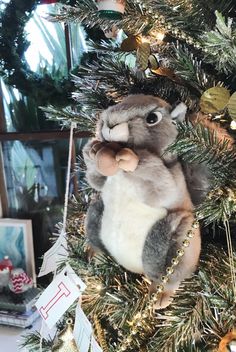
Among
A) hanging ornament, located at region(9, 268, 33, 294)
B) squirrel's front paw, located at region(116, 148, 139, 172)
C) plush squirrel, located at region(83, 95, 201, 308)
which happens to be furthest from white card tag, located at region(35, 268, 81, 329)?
hanging ornament, located at region(9, 268, 33, 294)

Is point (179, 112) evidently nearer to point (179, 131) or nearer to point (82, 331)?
point (179, 131)

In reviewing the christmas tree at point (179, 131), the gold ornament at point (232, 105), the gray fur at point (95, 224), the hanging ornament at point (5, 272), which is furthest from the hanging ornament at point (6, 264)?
the gold ornament at point (232, 105)

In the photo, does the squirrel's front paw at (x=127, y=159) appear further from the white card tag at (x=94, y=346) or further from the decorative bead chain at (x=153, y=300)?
the white card tag at (x=94, y=346)

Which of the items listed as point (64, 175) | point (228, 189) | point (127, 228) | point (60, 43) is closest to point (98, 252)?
point (127, 228)

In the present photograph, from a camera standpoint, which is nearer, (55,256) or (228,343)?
(228,343)

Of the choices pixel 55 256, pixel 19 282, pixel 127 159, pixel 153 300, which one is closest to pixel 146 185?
pixel 127 159

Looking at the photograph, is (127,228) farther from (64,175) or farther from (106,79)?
(64,175)
